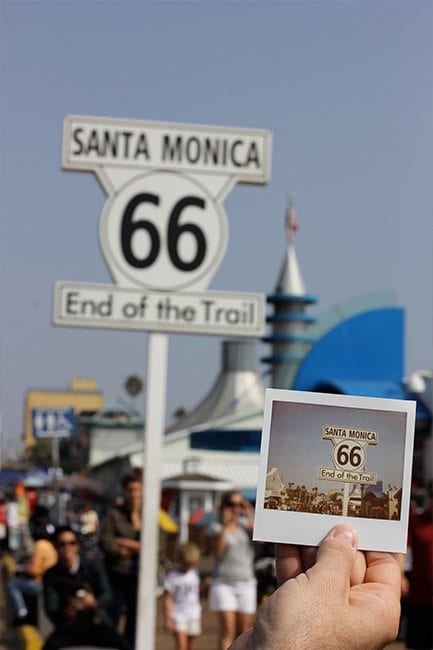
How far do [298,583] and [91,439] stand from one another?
9544 centimetres

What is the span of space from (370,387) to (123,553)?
21506 millimetres

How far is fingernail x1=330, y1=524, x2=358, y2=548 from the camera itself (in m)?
1.64

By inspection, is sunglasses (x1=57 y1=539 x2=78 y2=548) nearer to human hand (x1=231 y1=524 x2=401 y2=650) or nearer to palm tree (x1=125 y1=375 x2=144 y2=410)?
human hand (x1=231 y1=524 x2=401 y2=650)

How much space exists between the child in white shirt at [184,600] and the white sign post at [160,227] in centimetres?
409

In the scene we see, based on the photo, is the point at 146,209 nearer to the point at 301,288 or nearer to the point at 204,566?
the point at 204,566

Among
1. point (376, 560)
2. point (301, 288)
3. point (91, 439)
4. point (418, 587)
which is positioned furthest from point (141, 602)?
point (91, 439)

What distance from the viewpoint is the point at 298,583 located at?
1.57m

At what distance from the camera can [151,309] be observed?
Result: 22.7 feet

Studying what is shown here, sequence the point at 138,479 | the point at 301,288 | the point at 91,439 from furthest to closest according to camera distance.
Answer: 1. the point at 91,439
2. the point at 301,288
3. the point at 138,479

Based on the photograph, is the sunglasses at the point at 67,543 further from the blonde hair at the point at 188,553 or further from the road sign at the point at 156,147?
the road sign at the point at 156,147

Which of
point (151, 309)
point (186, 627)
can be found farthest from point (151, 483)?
point (186, 627)

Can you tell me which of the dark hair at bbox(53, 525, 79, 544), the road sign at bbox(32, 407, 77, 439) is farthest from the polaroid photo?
the road sign at bbox(32, 407, 77, 439)

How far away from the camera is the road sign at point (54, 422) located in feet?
81.0

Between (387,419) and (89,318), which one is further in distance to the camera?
(89,318)
